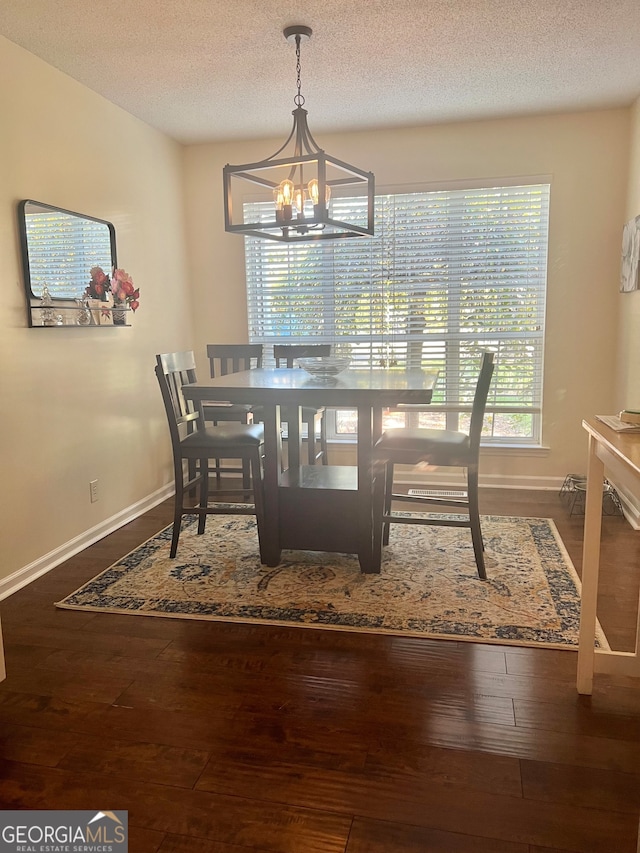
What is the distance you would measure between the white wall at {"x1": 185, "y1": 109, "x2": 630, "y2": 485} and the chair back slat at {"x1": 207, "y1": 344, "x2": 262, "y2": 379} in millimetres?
1321

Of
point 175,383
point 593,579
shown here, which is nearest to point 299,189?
point 175,383

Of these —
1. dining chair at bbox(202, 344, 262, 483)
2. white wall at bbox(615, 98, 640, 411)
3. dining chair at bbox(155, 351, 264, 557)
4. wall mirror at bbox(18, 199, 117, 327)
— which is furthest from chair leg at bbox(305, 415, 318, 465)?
white wall at bbox(615, 98, 640, 411)

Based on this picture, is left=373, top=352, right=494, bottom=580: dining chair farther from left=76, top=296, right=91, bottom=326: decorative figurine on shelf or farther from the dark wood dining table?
left=76, top=296, right=91, bottom=326: decorative figurine on shelf

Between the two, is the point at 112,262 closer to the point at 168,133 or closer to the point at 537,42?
the point at 168,133

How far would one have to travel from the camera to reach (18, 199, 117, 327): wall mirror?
2867mm

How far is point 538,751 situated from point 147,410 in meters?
3.14

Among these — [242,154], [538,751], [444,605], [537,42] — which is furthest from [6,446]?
[537,42]

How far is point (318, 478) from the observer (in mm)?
3049

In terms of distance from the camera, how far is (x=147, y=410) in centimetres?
408

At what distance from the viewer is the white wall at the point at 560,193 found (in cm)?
397

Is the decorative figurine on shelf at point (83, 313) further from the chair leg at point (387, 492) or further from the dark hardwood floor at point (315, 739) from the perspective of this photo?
the chair leg at point (387, 492)

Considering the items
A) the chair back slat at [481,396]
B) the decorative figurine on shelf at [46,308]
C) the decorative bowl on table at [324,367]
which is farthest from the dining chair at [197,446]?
the chair back slat at [481,396]

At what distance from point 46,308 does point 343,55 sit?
1921mm

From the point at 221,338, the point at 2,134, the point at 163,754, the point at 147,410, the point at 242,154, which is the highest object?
the point at 242,154
